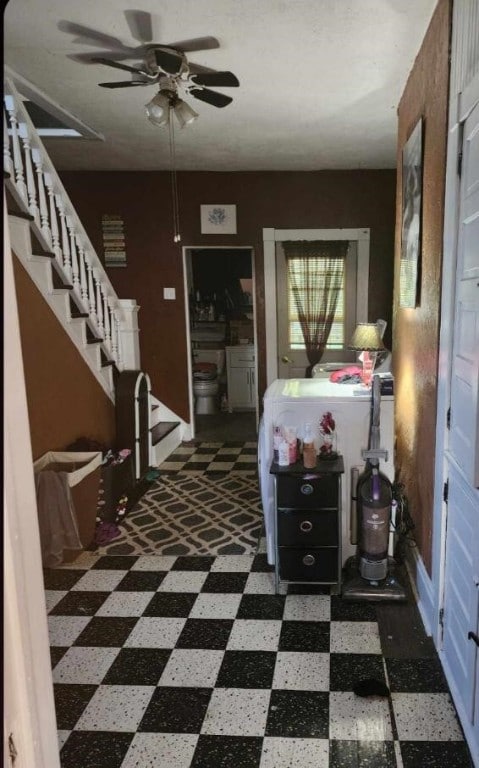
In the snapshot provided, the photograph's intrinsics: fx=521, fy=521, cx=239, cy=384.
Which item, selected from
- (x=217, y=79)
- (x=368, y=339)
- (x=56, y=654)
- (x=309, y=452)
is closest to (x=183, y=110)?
(x=217, y=79)

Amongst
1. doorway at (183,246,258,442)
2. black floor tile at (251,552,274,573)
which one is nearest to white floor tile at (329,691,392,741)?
black floor tile at (251,552,274,573)

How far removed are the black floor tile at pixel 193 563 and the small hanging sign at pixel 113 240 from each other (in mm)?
3525

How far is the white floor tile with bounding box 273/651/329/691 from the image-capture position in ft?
7.04

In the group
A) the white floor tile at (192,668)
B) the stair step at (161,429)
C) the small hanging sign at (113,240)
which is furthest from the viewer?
the small hanging sign at (113,240)

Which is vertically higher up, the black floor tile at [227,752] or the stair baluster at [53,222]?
the stair baluster at [53,222]

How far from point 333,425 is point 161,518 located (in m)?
1.67

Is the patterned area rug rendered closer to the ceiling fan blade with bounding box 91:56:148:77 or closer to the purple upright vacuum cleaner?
the purple upright vacuum cleaner

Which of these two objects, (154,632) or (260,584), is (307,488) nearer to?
(260,584)

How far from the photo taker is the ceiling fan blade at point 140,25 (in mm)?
2400

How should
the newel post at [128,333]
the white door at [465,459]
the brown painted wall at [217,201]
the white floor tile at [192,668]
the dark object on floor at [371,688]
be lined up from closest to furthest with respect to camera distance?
the white door at [465,459]
the dark object on floor at [371,688]
the white floor tile at [192,668]
the newel post at [128,333]
the brown painted wall at [217,201]

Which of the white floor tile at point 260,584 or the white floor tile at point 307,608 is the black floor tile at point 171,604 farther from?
the white floor tile at point 307,608

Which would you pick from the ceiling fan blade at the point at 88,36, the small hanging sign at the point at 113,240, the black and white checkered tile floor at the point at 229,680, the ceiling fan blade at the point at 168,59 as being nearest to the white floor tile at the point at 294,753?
the black and white checkered tile floor at the point at 229,680

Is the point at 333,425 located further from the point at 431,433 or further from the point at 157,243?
the point at 157,243

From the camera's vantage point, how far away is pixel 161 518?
3.85 metres
